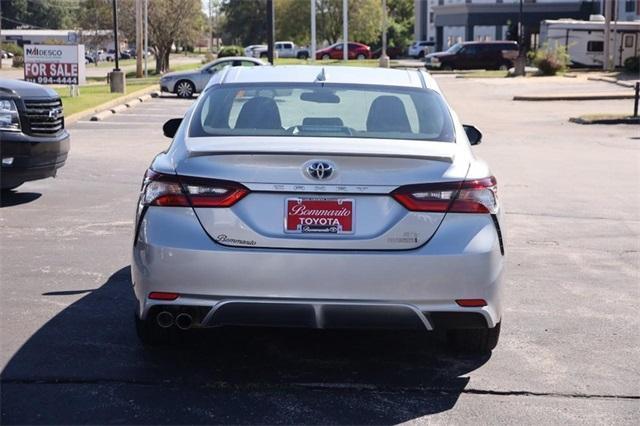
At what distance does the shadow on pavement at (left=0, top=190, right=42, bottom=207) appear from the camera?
11047 millimetres

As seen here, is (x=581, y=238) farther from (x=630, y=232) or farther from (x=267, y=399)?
(x=267, y=399)

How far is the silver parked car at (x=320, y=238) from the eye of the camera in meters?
4.86

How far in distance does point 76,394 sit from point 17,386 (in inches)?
13.5

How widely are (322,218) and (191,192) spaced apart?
0.68m

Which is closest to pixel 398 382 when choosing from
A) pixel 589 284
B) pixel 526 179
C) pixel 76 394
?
pixel 76 394

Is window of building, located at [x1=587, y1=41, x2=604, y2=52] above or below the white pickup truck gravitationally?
above

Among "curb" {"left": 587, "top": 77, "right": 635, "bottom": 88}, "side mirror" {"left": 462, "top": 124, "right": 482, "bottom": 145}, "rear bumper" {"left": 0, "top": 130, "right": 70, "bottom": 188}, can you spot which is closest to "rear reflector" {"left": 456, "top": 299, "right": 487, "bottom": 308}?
"side mirror" {"left": 462, "top": 124, "right": 482, "bottom": 145}

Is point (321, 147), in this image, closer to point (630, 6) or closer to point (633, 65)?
point (633, 65)

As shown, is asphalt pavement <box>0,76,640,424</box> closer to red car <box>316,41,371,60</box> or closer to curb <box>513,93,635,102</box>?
curb <box>513,93,635,102</box>

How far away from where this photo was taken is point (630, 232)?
10000mm

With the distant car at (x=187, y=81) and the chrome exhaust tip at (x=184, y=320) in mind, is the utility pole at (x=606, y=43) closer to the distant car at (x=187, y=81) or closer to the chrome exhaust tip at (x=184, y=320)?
the distant car at (x=187, y=81)

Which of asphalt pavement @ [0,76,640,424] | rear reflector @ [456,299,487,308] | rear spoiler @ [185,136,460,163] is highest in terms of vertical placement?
rear spoiler @ [185,136,460,163]

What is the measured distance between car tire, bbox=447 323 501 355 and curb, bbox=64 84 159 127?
17.3 metres

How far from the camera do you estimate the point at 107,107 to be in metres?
26.8
